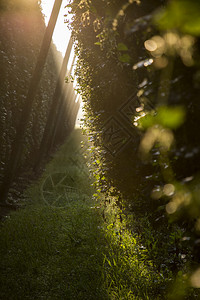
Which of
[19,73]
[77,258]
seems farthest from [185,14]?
[19,73]

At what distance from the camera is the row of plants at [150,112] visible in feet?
4.11

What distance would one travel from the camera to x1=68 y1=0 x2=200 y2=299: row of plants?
1253 millimetres

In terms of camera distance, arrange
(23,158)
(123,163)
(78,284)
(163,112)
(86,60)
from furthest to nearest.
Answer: (23,158)
(86,60)
(123,163)
(78,284)
(163,112)

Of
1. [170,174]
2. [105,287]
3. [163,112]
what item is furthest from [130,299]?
[163,112]

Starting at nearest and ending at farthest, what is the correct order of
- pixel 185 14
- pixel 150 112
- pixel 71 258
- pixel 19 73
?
pixel 185 14, pixel 150 112, pixel 71 258, pixel 19 73

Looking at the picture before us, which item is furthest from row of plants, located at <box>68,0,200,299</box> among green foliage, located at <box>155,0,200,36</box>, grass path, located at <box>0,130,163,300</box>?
grass path, located at <box>0,130,163,300</box>

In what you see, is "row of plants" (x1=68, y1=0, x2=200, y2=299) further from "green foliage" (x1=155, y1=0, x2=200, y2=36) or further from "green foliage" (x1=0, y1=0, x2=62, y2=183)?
"green foliage" (x1=0, y1=0, x2=62, y2=183)

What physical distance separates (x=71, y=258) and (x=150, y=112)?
398 centimetres

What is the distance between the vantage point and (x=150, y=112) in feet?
6.06

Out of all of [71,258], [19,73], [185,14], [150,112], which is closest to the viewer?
[185,14]

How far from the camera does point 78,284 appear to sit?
430 cm

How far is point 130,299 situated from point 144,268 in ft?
2.31

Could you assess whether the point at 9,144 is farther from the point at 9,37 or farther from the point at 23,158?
the point at 9,37

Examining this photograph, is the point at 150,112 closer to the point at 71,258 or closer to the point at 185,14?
the point at 185,14
